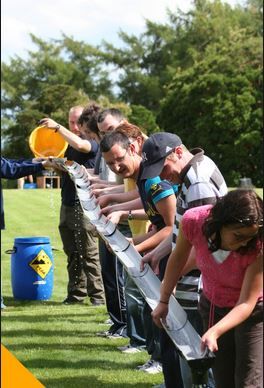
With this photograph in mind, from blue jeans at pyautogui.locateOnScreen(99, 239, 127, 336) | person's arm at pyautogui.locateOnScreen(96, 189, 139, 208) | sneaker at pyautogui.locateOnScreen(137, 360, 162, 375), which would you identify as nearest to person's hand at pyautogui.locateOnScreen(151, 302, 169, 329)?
sneaker at pyautogui.locateOnScreen(137, 360, 162, 375)

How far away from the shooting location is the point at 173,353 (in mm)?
4332

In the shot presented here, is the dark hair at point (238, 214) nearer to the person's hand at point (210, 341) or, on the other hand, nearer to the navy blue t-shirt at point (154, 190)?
the person's hand at point (210, 341)

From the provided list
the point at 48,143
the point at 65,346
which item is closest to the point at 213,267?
the point at 65,346

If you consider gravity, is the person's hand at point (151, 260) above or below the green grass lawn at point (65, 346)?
above

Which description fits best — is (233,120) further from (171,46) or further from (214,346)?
(214,346)

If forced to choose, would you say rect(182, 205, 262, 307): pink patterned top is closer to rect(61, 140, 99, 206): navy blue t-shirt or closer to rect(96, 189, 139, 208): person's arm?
rect(96, 189, 139, 208): person's arm

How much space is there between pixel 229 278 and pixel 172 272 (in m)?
0.32

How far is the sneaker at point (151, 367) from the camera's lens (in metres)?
5.82

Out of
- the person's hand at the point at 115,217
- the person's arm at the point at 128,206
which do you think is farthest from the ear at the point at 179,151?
the person's arm at the point at 128,206

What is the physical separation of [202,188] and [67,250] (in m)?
5.20

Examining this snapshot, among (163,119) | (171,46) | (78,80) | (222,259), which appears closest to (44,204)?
(222,259)

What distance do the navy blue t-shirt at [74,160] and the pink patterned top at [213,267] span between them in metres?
4.75

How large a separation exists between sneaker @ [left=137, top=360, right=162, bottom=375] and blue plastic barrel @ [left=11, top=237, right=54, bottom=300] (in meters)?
3.48

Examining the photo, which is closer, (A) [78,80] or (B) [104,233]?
(B) [104,233]
